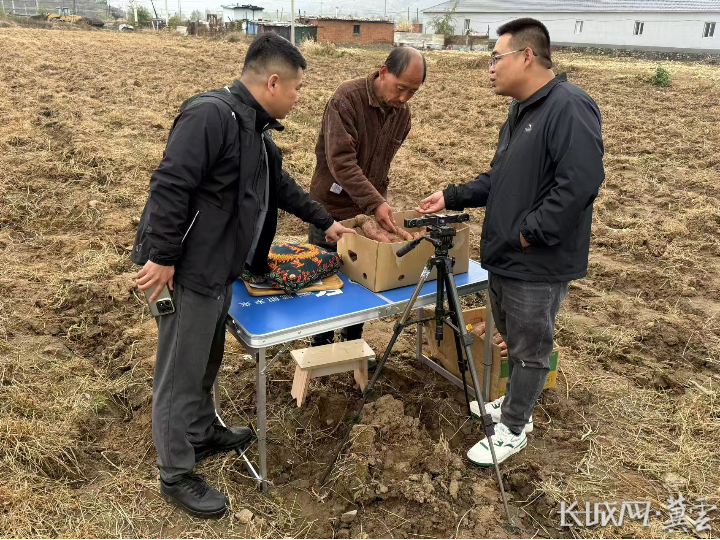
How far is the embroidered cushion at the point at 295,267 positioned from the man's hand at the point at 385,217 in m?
0.36

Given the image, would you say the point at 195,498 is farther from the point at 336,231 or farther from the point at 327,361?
the point at 336,231

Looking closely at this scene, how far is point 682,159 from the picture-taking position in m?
9.85

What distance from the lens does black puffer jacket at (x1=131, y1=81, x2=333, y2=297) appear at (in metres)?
2.29

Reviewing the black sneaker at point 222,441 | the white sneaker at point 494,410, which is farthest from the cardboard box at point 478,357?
the black sneaker at point 222,441

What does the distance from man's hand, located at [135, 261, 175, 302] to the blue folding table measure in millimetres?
464

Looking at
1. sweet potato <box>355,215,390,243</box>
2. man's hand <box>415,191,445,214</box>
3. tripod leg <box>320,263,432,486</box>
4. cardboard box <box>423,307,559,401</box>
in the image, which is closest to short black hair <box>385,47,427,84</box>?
man's hand <box>415,191,445,214</box>

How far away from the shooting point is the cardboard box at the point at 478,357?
142 inches

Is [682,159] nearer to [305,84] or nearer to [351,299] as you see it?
[351,299]

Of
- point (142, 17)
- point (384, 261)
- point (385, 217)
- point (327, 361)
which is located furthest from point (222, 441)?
point (142, 17)

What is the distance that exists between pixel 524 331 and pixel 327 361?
1.15m

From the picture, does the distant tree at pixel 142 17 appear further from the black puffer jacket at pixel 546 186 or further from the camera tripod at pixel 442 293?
the black puffer jacket at pixel 546 186

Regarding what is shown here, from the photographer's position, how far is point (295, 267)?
10.5 feet

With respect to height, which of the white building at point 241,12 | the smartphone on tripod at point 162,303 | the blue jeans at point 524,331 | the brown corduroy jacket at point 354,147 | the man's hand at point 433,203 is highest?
the white building at point 241,12

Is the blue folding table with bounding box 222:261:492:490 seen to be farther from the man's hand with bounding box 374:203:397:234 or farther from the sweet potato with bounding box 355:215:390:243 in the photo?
the man's hand with bounding box 374:203:397:234
